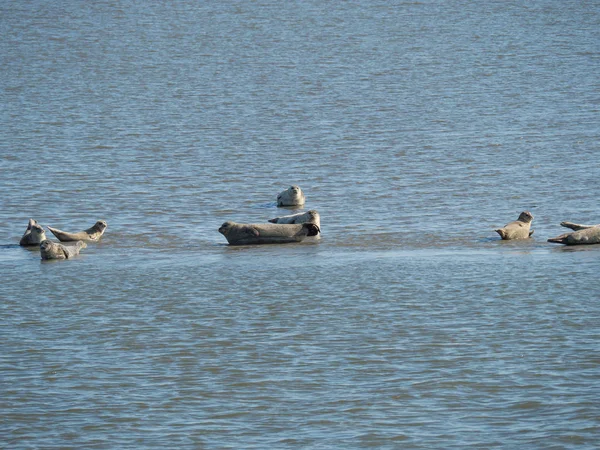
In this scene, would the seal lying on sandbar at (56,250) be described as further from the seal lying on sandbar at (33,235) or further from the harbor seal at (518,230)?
the harbor seal at (518,230)

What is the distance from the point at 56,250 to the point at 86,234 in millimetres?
1227

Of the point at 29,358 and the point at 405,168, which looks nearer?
the point at 29,358

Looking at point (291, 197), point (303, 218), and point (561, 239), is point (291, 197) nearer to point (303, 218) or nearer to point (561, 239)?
point (303, 218)

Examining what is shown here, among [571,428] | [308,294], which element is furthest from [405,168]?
[571,428]

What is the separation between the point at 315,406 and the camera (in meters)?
7.57

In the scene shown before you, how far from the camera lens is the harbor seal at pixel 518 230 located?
13.7 m

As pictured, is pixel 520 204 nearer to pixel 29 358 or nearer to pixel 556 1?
pixel 29 358

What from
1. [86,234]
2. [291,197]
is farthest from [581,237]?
[86,234]

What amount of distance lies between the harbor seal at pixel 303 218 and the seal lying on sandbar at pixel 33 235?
2853 millimetres

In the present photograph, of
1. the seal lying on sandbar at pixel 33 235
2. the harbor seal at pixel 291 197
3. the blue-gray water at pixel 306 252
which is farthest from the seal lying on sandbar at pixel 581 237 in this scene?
the seal lying on sandbar at pixel 33 235

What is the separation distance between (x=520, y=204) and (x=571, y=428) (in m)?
9.80

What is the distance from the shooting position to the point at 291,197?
16609 mm

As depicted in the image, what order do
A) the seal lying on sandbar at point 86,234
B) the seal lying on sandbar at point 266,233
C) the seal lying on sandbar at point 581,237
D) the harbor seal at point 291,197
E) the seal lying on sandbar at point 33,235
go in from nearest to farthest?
1. the seal lying on sandbar at point 581,237
2. the seal lying on sandbar at point 33,235
3. the seal lying on sandbar at point 266,233
4. the seal lying on sandbar at point 86,234
5. the harbor seal at point 291,197

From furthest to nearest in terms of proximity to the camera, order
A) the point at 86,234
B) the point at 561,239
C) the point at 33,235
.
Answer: the point at 86,234 → the point at 33,235 → the point at 561,239
